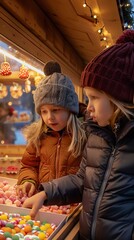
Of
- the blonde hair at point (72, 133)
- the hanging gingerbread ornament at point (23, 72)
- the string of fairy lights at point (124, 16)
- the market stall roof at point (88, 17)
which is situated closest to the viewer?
the blonde hair at point (72, 133)

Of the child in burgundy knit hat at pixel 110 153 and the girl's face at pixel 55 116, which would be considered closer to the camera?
the child in burgundy knit hat at pixel 110 153

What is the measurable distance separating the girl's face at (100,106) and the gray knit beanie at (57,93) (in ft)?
1.60

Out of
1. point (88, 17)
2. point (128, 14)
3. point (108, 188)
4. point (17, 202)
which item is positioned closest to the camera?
point (108, 188)

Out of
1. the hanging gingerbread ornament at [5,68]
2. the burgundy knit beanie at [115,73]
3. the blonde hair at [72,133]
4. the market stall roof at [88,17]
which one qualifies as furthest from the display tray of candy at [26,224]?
the hanging gingerbread ornament at [5,68]

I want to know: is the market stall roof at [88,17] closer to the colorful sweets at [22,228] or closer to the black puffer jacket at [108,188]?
the black puffer jacket at [108,188]

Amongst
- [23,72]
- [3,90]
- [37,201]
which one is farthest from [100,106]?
[3,90]

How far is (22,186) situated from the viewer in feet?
5.69

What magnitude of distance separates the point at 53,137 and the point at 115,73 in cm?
69

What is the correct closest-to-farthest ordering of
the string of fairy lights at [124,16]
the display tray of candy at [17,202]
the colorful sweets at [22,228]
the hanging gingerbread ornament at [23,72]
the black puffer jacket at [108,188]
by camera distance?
the black puffer jacket at [108,188], the colorful sweets at [22,228], the display tray of candy at [17,202], the string of fairy lights at [124,16], the hanging gingerbread ornament at [23,72]

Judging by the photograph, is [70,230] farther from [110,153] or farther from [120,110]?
[120,110]

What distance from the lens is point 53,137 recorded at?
187 centimetres

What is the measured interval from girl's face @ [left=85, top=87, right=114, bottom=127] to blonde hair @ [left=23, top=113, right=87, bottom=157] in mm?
461

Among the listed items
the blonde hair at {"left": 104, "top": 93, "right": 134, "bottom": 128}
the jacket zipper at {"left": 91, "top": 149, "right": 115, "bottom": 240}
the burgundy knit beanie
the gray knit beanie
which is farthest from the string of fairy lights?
the jacket zipper at {"left": 91, "top": 149, "right": 115, "bottom": 240}

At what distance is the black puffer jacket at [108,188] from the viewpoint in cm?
124
